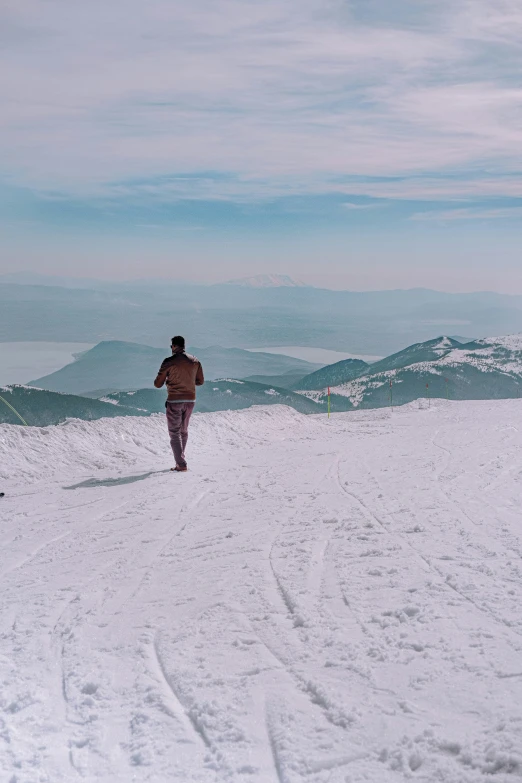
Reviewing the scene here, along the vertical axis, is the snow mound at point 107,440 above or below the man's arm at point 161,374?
below

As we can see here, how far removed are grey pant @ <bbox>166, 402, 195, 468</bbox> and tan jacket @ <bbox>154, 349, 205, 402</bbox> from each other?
126mm

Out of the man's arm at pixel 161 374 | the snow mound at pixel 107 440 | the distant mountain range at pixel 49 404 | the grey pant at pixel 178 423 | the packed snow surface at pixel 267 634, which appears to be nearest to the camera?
the packed snow surface at pixel 267 634

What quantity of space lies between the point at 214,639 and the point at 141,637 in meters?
A: 0.50

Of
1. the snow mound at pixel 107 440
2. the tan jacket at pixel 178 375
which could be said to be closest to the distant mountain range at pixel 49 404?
the snow mound at pixel 107 440

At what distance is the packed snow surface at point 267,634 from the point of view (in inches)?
121

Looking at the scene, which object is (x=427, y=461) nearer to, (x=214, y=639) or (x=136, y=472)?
(x=136, y=472)

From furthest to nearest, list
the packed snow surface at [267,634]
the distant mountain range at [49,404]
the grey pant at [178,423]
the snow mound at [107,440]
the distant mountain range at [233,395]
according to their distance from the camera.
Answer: the distant mountain range at [233,395] < the distant mountain range at [49,404] < the snow mound at [107,440] < the grey pant at [178,423] < the packed snow surface at [267,634]

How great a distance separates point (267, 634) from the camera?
4320mm

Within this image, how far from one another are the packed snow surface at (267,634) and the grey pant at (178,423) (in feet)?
6.51

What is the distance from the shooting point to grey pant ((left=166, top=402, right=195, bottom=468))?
459 inches

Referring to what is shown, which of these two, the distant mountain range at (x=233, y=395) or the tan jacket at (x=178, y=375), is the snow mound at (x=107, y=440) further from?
the distant mountain range at (x=233, y=395)

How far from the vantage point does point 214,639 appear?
4.32m

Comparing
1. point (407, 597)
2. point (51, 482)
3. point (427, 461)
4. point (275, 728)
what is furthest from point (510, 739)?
point (51, 482)

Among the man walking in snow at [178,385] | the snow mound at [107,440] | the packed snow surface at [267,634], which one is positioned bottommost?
the snow mound at [107,440]
